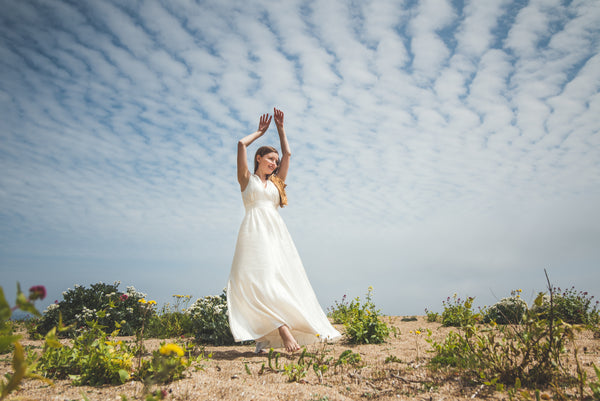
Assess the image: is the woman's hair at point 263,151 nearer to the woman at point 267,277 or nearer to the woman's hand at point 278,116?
the woman at point 267,277

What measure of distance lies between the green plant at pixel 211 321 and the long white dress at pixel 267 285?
1.43 metres

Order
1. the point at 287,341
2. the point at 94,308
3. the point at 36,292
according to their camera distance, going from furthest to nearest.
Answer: the point at 94,308
the point at 287,341
the point at 36,292

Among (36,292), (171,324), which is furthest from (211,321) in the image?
(36,292)

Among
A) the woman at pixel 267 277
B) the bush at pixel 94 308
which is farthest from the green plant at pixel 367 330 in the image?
the bush at pixel 94 308

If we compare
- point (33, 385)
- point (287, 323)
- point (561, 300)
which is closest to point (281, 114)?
point (287, 323)

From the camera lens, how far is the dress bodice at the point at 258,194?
→ 4750 mm

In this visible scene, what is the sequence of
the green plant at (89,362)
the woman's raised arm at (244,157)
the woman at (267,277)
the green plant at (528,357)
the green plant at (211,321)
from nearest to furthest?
the green plant at (528,357), the green plant at (89,362), the woman at (267,277), the woman's raised arm at (244,157), the green plant at (211,321)

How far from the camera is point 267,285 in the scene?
13.7ft

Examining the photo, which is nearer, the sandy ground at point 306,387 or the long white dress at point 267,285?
the sandy ground at point 306,387

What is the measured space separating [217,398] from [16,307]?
5.82 feet

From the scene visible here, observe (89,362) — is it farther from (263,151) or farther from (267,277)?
(263,151)

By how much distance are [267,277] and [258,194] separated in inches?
47.1

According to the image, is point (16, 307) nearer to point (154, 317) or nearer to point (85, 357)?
point (85, 357)

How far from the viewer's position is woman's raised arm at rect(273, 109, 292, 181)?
203 inches
